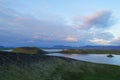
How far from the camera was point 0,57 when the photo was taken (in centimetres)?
2467

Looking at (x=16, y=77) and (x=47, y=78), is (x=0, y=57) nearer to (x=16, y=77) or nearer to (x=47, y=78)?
(x=16, y=77)

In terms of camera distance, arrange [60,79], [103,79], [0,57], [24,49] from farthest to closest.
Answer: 1. [24,49]
2. [103,79]
3. [60,79]
4. [0,57]

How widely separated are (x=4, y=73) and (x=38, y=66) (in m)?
10.1

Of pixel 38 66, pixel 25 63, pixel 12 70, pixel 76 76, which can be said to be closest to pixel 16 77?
pixel 12 70

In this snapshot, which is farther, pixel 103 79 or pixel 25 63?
pixel 103 79

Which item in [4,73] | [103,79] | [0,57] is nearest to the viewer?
[4,73]

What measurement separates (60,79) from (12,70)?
974cm

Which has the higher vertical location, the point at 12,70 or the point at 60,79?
the point at 12,70

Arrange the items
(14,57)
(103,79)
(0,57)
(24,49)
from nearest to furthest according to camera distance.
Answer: (0,57) < (14,57) < (103,79) < (24,49)

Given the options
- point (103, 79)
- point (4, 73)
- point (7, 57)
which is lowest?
point (103, 79)

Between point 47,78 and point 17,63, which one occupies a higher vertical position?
point 17,63

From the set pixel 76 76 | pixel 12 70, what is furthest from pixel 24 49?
pixel 12 70

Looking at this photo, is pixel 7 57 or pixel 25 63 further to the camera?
pixel 25 63

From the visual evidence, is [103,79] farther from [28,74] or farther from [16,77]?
[16,77]
